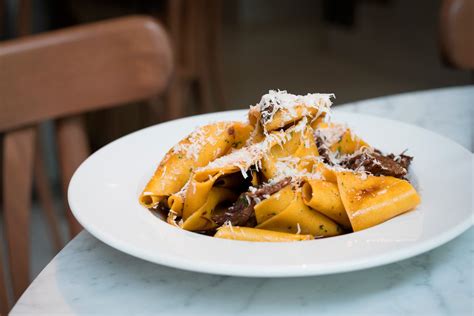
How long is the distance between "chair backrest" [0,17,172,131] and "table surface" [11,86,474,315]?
1.33ft

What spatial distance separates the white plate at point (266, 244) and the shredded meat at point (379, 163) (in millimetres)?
21

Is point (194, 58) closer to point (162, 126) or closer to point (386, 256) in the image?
point (162, 126)

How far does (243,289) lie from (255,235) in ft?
0.18

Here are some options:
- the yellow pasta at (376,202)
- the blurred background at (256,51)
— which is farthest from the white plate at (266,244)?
the blurred background at (256,51)

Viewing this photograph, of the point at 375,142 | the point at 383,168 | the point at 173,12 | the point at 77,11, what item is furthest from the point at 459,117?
the point at 77,11

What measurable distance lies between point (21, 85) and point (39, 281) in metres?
0.46

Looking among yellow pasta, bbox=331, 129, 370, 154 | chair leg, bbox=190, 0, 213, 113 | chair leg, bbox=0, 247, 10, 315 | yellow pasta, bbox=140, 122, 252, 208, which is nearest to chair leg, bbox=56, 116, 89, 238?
chair leg, bbox=0, 247, 10, 315

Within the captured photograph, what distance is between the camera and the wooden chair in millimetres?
1077

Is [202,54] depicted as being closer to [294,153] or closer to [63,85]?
[63,85]

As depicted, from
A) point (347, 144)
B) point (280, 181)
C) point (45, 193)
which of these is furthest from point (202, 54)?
point (280, 181)

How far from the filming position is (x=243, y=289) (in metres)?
0.68

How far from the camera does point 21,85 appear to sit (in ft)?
3.52

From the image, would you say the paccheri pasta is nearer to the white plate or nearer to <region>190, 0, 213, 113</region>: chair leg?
the white plate

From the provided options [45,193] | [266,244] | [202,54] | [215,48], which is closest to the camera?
[266,244]
